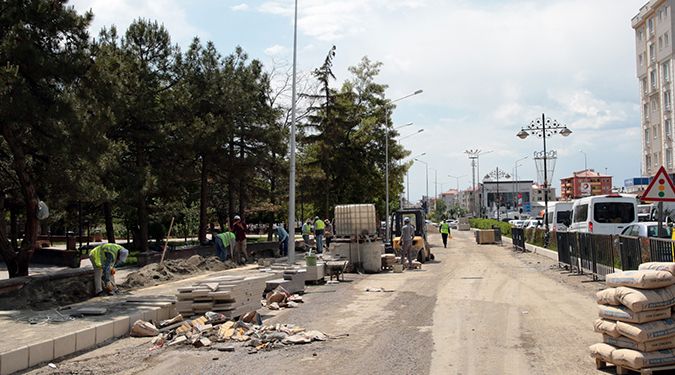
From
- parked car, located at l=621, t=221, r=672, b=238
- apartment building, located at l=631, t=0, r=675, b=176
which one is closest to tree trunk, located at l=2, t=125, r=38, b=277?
parked car, located at l=621, t=221, r=672, b=238

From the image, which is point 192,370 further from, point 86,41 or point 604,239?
point 604,239

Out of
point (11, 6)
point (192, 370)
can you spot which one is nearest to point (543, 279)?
point (192, 370)

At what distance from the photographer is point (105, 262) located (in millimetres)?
14430

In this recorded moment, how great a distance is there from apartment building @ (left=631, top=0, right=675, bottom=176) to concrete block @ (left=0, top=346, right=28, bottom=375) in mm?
62948

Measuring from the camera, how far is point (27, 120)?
1343 centimetres

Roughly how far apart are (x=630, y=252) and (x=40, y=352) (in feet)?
40.3

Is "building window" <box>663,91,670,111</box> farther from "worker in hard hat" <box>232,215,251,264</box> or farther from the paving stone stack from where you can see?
the paving stone stack


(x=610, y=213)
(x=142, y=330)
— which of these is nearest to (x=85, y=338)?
(x=142, y=330)

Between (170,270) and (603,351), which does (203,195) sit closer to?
(170,270)

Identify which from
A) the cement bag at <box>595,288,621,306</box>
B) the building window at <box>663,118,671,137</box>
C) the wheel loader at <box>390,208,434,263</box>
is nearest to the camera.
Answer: the cement bag at <box>595,288,621,306</box>

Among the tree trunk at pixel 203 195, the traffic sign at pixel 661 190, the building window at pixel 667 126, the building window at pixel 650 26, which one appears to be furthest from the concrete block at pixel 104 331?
the building window at pixel 650 26

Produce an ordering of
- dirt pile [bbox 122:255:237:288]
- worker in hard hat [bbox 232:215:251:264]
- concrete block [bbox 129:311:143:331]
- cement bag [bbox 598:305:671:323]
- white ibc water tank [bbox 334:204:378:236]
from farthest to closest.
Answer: worker in hard hat [bbox 232:215:251:264], white ibc water tank [bbox 334:204:378:236], dirt pile [bbox 122:255:237:288], concrete block [bbox 129:311:143:331], cement bag [bbox 598:305:671:323]

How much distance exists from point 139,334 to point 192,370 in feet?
9.75

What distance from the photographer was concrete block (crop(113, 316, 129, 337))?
1037cm
